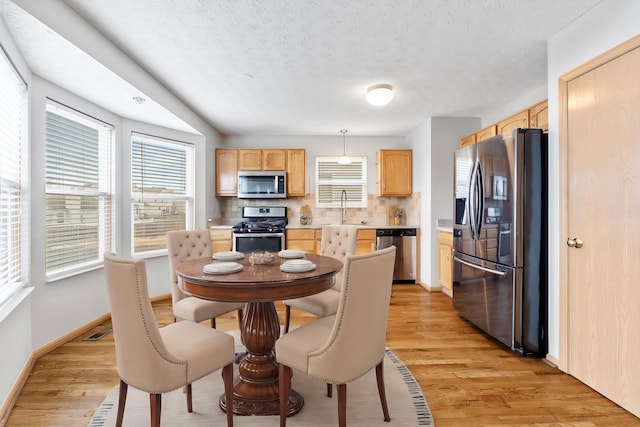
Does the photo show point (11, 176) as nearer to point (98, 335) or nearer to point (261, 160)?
point (98, 335)

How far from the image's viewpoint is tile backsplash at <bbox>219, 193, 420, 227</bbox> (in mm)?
5418

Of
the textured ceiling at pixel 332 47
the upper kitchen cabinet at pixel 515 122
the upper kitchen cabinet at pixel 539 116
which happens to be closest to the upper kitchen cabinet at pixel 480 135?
the upper kitchen cabinet at pixel 515 122

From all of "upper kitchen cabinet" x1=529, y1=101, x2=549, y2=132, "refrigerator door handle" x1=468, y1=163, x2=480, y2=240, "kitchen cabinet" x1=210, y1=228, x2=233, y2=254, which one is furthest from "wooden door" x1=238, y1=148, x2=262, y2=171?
"upper kitchen cabinet" x1=529, y1=101, x2=549, y2=132

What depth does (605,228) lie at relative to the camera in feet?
6.47

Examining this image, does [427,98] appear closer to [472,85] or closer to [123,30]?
[472,85]

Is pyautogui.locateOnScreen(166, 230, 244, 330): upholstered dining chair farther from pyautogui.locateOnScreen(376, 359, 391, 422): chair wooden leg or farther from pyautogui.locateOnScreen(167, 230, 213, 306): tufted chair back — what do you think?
pyautogui.locateOnScreen(376, 359, 391, 422): chair wooden leg

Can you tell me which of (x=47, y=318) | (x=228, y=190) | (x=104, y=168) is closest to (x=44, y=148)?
(x=104, y=168)

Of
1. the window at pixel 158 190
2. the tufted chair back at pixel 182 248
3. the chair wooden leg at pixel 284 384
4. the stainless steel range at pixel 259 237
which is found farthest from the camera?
the stainless steel range at pixel 259 237

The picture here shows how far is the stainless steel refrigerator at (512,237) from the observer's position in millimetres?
2467

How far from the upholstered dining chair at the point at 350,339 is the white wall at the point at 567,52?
5.13ft

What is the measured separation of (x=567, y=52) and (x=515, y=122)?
106 centimetres

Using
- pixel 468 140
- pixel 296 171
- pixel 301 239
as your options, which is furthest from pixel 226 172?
pixel 468 140

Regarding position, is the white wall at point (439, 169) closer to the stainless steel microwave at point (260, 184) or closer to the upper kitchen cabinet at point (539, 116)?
the upper kitchen cabinet at point (539, 116)

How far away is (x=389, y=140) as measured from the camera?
558 cm
